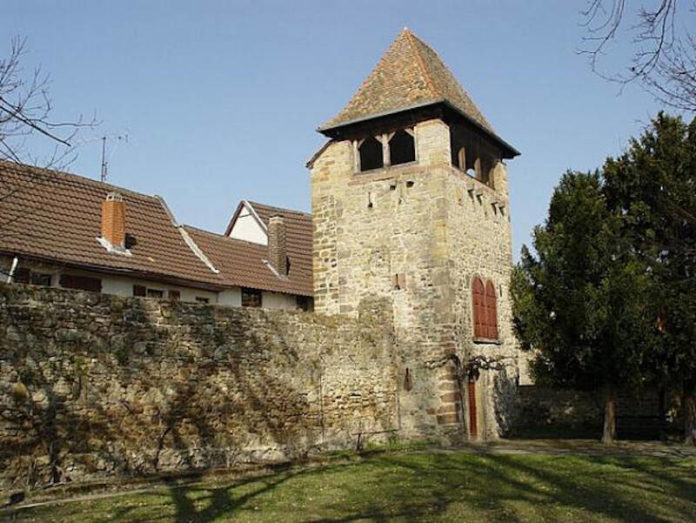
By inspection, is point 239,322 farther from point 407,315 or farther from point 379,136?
point 379,136

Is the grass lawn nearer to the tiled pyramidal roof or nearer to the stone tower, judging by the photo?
the stone tower

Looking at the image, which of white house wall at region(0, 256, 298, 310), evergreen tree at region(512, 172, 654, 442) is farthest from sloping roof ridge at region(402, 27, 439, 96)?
white house wall at region(0, 256, 298, 310)

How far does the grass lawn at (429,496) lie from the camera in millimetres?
8516

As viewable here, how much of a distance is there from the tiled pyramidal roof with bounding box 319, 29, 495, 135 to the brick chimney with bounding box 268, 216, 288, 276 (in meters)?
7.89

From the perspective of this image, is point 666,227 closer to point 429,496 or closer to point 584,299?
point 584,299

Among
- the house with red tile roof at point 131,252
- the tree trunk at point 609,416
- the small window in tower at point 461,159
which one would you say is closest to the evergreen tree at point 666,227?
the tree trunk at point 609,416

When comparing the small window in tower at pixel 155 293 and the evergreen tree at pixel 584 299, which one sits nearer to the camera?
the evergreen tree at pixel 584 299

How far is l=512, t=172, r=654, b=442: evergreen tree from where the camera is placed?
16.7m

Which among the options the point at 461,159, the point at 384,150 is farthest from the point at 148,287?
the point at 461,159

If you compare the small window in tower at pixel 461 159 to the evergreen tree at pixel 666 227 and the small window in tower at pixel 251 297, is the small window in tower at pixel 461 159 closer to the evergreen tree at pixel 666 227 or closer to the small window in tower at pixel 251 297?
the evergreen tree at pixel 666 227

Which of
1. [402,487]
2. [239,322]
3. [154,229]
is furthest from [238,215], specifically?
[402,487]

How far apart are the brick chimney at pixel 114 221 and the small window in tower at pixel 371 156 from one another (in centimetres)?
727

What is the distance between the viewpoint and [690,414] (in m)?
17.3

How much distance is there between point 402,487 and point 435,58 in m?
16.0
